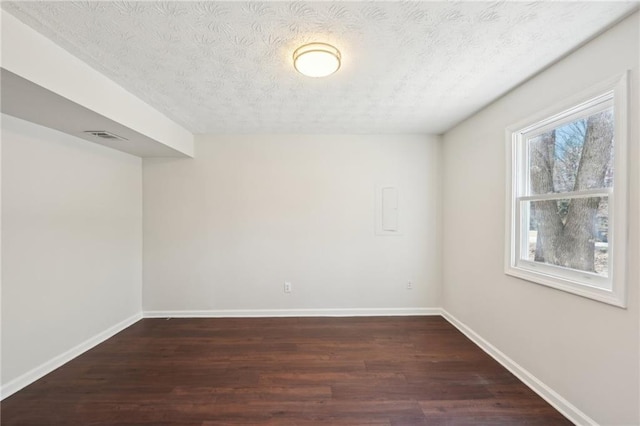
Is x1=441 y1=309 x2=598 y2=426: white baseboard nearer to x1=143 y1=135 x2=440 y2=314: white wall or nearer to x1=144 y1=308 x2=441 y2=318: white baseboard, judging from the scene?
x1=144 y1=308 x2=441 y2=318: white baseboard

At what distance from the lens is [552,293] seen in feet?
6.09

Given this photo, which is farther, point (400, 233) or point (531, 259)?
point (400, 233)

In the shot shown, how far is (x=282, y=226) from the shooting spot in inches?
136

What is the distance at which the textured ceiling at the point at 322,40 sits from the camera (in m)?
1.33

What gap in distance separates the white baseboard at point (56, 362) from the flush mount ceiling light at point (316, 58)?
3.21 meters

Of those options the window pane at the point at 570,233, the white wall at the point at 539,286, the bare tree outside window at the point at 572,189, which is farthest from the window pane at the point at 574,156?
the white wall at the point at 539,286

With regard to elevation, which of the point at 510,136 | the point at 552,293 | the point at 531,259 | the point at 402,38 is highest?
the point at 402,38

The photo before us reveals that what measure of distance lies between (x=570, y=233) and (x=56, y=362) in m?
4.36

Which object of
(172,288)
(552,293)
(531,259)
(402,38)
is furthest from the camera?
(172,288)

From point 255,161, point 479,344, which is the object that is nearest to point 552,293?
point 479,344

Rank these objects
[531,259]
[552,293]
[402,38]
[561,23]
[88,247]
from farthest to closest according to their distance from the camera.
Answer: [88,247], [531,259], [552,293], [402,38], [561,23]

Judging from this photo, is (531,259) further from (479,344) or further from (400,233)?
(400,233)

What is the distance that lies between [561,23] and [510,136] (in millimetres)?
973

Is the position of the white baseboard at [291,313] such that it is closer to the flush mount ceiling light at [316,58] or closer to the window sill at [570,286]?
the window sill at [570,286]
